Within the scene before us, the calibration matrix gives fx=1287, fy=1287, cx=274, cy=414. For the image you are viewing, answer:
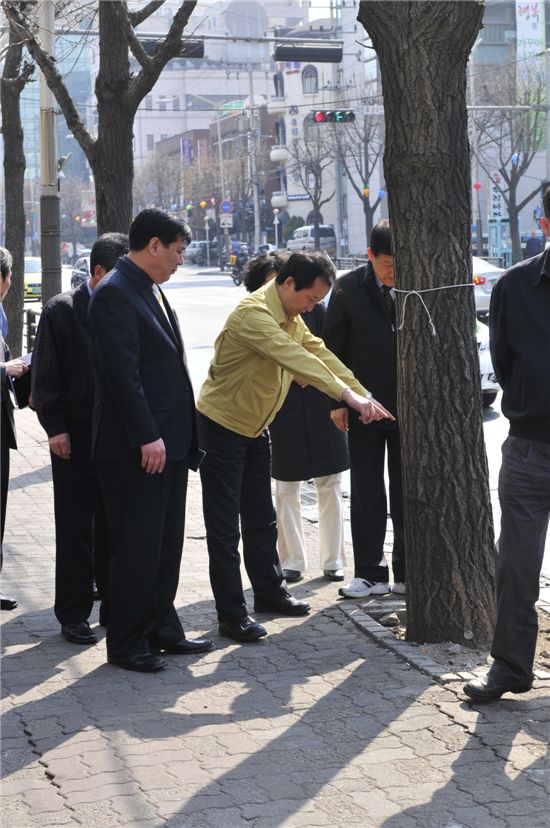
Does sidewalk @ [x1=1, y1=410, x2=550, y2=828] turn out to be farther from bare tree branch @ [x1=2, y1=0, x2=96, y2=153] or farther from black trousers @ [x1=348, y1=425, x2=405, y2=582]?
bare tree branch @ [x1=2, y1=0, x2=96, y2=153]

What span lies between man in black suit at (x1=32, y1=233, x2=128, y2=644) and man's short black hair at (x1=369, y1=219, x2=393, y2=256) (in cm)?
131

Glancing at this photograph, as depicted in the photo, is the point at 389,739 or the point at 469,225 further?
the point at 469,225

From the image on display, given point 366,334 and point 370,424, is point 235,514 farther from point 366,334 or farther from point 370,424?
point 366,334

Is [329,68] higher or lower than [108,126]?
higher

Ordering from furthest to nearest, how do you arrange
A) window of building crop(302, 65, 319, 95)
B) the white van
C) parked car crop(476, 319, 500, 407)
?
window of building crop(302, 65, 319, 95)
the white van
parked car crop(476, 319, 500, 407)

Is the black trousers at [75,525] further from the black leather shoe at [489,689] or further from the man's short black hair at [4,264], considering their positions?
the black leather shoe at [489,689]

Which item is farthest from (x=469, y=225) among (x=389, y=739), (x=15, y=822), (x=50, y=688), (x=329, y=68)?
(x=329, y=68)

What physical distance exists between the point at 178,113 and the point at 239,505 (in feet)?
474

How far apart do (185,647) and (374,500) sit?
156 cm

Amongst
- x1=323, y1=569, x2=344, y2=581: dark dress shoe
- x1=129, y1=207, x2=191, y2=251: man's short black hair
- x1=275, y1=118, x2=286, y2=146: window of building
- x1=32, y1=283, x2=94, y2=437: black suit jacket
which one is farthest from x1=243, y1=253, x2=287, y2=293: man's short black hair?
x1=275, y1=118, x2=286, y2=146: window of building

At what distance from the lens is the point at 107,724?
188 inches

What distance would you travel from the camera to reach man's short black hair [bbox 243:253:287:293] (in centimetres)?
696

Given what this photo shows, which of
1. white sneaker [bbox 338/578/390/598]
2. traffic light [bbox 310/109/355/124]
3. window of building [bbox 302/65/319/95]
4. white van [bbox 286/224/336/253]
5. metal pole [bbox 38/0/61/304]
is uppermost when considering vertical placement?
window of building [bbox 302/65/319/95]

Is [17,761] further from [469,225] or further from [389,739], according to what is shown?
[469,225]
